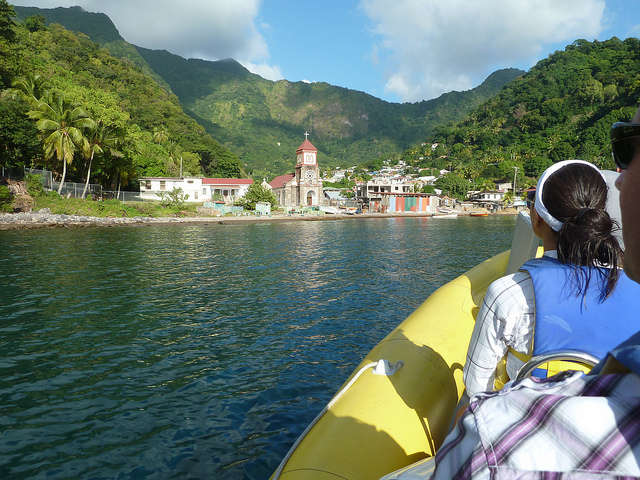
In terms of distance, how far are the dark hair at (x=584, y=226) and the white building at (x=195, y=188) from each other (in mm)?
57953

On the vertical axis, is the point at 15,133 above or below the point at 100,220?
above

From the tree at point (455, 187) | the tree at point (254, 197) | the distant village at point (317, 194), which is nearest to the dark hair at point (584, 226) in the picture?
the distant village at point (317, 194)

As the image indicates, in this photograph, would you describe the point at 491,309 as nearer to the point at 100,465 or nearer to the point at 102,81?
the point at 100,465

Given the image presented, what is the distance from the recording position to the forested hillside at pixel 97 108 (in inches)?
1356

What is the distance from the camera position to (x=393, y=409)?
295cm

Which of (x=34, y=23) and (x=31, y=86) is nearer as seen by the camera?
(x=31, y=86)

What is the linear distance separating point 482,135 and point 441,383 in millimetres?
149722

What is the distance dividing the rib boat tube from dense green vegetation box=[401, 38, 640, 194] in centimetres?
9613

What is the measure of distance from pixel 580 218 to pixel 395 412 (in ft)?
6.02

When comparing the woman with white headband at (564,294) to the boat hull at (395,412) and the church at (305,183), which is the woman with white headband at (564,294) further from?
the church at (305,183)

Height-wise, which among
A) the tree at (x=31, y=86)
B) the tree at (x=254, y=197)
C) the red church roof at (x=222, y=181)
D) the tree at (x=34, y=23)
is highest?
the tree at (x=34, y=23)

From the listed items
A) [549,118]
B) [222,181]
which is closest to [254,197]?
[222,181]

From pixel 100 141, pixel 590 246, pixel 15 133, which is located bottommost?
pixel 590 246

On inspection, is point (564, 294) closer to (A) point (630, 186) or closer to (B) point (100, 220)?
(A) point (630, 186)
